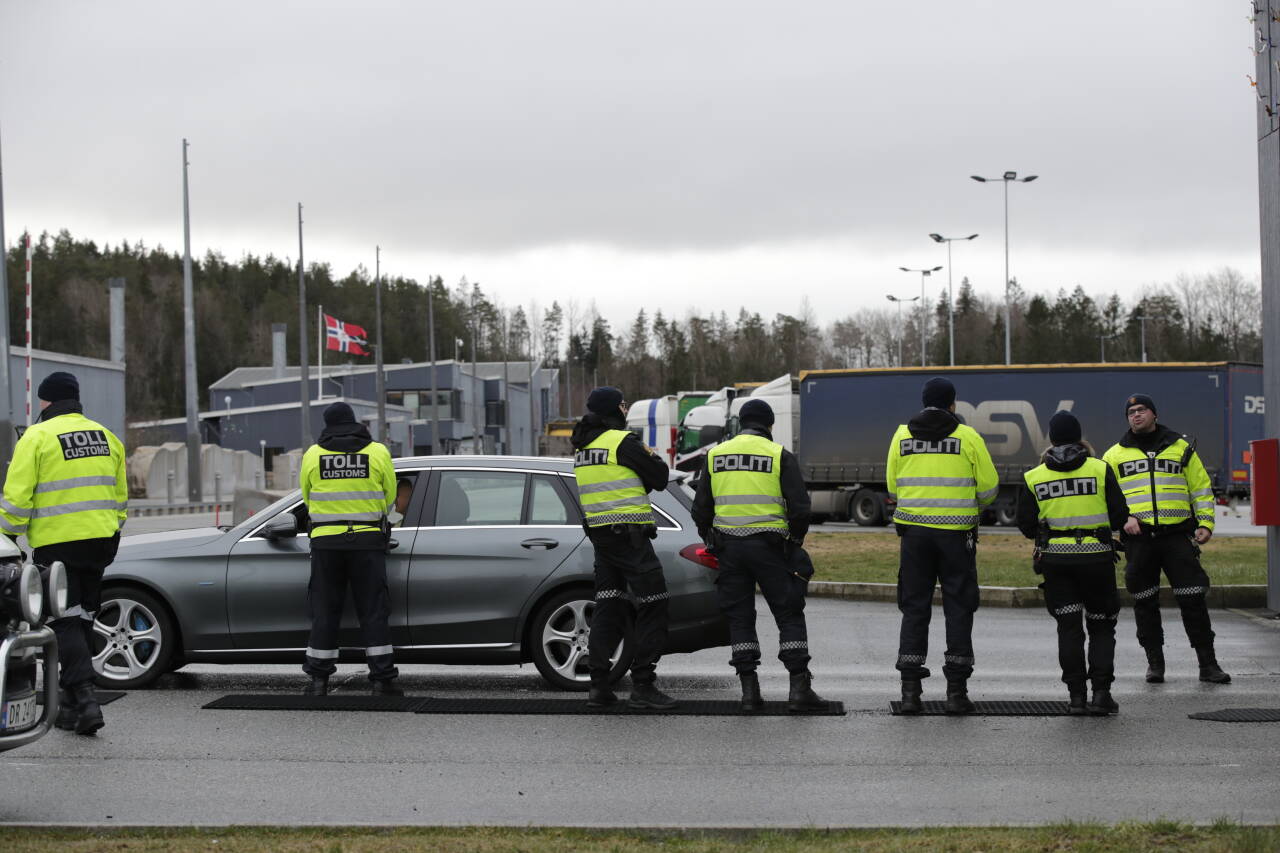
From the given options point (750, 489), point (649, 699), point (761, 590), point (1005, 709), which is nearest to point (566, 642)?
point (649, 699)

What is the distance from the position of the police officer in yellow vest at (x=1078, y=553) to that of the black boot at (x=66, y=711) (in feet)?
17.4

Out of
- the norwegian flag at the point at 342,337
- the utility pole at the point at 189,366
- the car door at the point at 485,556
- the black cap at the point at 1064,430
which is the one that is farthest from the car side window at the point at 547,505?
the norwegian flag at the point at 342,337

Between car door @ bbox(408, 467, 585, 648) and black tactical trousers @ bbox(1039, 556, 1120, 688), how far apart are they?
2.88 m

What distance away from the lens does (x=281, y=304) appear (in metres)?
149

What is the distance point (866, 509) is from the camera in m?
33.1

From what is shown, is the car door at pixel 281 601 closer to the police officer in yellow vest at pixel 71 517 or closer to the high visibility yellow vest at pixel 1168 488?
the police officer in yellow vest at pixel 71 517

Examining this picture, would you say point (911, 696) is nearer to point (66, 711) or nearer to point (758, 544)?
point (758, 544)

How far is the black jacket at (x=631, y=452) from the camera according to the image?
8703mm

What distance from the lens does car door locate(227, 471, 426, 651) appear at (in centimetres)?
916

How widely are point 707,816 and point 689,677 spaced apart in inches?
168

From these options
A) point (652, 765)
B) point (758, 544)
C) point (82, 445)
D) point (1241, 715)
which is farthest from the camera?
point (758, 544)

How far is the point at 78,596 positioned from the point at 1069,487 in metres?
5.52

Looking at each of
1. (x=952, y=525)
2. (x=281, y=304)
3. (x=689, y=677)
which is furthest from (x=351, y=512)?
(x=281, y=304)

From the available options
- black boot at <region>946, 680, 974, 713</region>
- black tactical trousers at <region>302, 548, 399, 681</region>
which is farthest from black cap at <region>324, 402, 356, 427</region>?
black boot at <region>946, 680, 974, 713</region>
